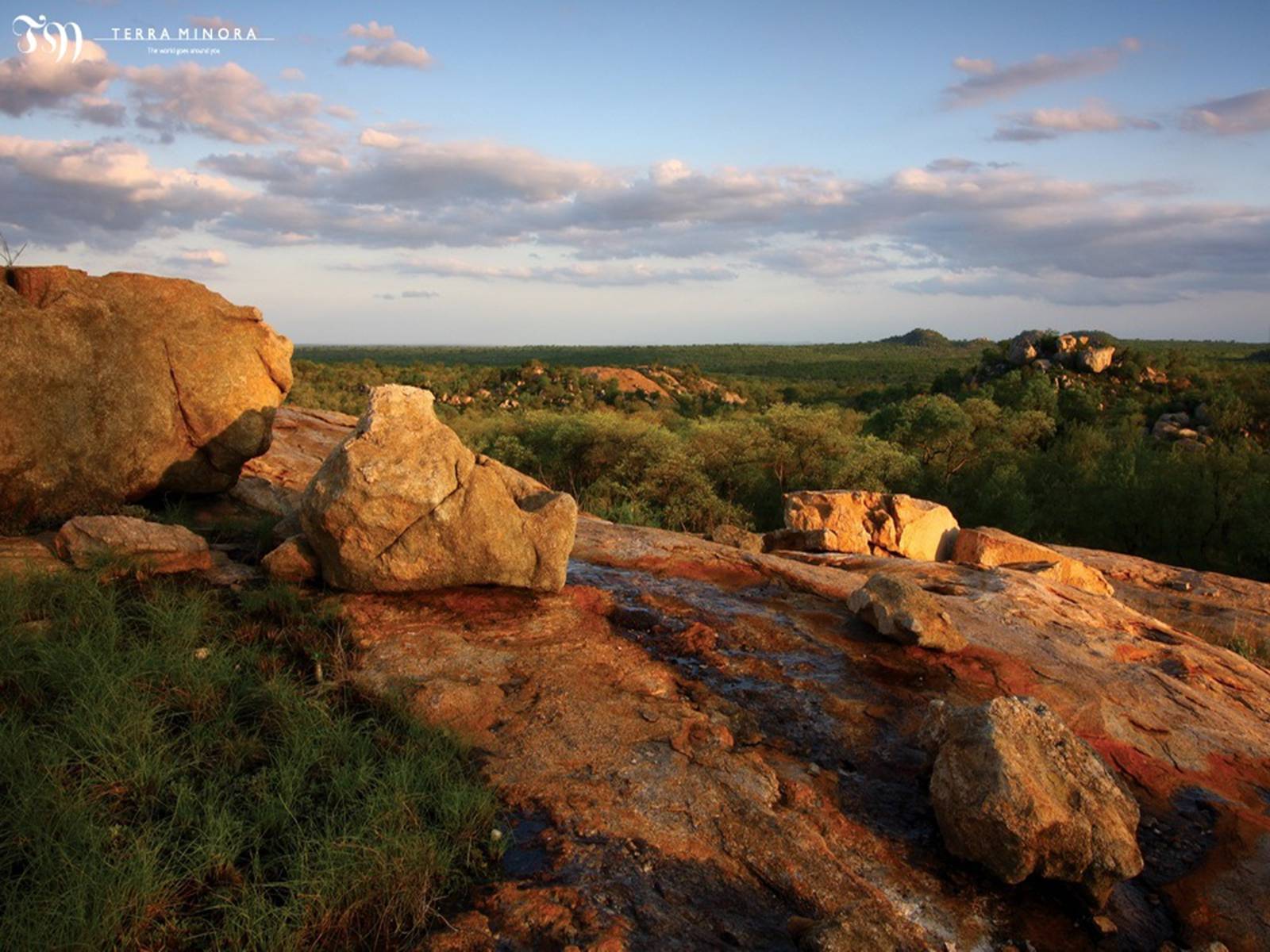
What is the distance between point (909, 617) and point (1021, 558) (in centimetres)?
628

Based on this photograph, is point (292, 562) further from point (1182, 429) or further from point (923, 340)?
point (923, 340)

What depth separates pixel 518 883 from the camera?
3479mm

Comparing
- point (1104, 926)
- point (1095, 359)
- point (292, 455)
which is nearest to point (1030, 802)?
point (1104, 926)

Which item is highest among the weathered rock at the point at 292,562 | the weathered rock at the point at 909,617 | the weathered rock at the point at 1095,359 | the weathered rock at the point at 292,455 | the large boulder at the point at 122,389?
the weathered rock at the point at 1095,359

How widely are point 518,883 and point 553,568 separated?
11.0 feet

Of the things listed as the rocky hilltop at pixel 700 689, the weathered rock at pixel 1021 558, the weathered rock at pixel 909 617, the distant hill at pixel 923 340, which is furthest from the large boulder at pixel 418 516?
the distant hill at pixel 923 340

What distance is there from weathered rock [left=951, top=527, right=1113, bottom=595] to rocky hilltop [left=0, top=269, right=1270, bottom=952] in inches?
37.3

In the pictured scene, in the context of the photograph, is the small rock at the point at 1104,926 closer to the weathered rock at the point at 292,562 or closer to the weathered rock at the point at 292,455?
the weathered rock at the point at 292,562

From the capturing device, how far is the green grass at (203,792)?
3.12m

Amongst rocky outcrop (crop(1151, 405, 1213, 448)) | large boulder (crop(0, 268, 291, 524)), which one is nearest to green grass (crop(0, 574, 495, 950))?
large boulder (crop(0, 268, 291, 524))

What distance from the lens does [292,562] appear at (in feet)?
20.8

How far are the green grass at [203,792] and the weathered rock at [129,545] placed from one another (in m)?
0.43

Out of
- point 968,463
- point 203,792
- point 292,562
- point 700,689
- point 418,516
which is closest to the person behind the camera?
point 203,792

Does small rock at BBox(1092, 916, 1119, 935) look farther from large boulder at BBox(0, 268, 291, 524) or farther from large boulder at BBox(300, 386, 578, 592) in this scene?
large boulder at BBox(0, 268, 291, 524)
